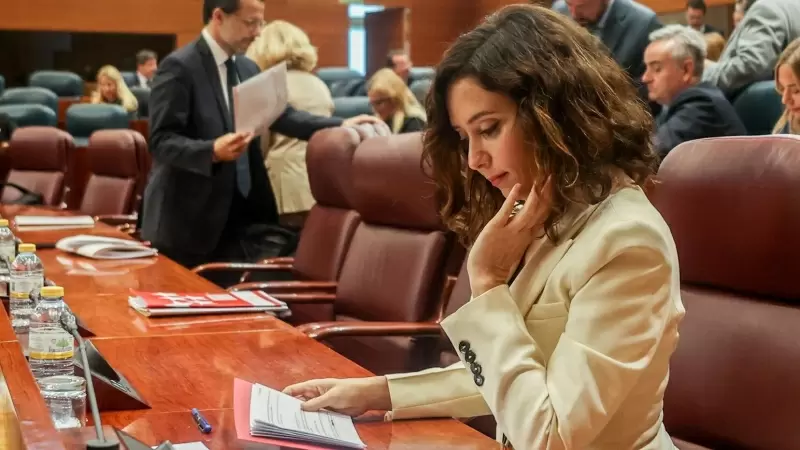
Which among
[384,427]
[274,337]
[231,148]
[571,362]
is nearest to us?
[571,362]

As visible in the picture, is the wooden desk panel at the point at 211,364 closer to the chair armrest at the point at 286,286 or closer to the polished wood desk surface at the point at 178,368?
the polished wood desk surface at the point at 178,368

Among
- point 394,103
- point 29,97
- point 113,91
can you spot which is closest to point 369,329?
point 394,103

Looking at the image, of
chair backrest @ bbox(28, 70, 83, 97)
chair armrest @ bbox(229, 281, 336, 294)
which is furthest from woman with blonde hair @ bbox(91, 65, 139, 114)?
chair armrest @ bbox(229, 281, 336, 294)

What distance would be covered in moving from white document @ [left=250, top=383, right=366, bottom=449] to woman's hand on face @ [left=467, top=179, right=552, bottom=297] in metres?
0.25

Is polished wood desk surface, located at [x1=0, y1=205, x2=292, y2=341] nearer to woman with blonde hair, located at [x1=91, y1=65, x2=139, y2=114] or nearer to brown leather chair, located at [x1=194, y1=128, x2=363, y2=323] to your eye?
brown leather chair, located at [x1=194, y1=128, x2=363, y2=323]

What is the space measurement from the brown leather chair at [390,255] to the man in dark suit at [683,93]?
1.01 metres

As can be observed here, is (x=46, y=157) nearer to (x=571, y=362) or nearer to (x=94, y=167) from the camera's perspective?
(x=94, y=167)

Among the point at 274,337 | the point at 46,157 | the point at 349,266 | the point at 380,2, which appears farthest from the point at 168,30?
the point at 274,337

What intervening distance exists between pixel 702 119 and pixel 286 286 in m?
1.49

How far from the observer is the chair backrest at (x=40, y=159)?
5.88 meters

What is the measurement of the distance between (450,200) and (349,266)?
1.34 meters

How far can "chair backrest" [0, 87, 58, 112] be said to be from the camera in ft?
26.2

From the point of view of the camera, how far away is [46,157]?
594 centimetres

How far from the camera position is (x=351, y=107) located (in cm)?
677
